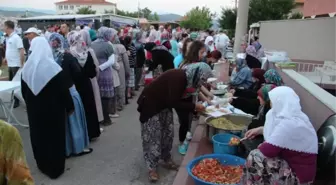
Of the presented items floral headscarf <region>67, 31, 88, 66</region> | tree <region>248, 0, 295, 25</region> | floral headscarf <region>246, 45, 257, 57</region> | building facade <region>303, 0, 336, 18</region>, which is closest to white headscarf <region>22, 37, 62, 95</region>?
floral headscarf <region>67, 31, 88, 66</region>

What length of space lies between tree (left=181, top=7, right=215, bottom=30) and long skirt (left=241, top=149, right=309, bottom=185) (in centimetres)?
4454

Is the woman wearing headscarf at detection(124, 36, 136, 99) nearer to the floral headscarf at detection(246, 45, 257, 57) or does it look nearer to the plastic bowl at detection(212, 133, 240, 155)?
the floral headscarf at detection(246, 45, 257, 57)

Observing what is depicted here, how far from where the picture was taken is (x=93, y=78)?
5.06 metres

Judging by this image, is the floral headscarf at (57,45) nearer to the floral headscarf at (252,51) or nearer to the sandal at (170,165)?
the sandal at (170,165)

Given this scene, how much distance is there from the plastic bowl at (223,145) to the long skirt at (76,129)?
1934 millimetres

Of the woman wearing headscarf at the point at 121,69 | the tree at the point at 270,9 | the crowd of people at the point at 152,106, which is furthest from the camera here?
the tree at the point at 270,9

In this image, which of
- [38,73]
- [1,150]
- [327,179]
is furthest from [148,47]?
[1,150]

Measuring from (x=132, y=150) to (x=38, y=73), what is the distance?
192 cm

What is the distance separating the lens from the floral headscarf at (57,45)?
425 cm

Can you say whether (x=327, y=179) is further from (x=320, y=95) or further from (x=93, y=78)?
(x=93, y=78)

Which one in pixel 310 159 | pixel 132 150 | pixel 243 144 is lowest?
pixel 132 150

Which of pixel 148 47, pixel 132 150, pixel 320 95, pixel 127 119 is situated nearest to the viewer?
pixel 320 95

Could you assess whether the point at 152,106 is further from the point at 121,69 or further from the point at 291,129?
the point at 121,69

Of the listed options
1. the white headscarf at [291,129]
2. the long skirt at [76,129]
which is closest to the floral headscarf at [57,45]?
the long skirt at [76,129]
